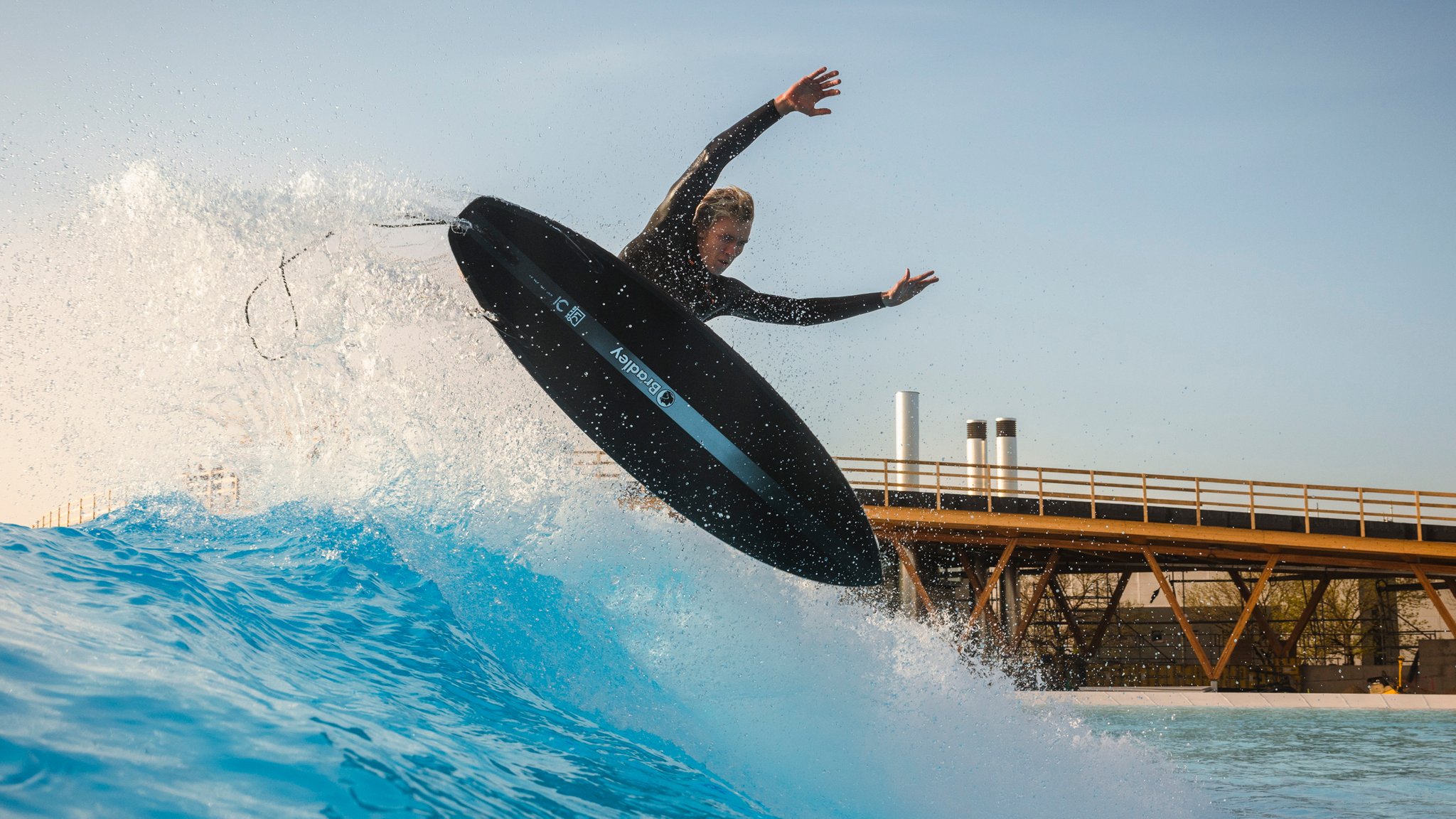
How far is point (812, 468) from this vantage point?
477 cm

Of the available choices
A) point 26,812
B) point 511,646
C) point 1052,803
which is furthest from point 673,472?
point 26,812

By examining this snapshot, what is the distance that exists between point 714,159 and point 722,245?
553 millimetres

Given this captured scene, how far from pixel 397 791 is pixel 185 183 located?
4129 mm

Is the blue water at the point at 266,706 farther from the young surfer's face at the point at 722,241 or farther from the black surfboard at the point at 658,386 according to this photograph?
the young surfer's face at the point at 722,241

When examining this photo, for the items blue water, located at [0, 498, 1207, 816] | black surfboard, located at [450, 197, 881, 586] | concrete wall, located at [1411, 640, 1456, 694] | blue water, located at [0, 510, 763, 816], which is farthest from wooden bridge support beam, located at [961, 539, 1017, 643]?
blue water, located at [0, 510, 763, 816]

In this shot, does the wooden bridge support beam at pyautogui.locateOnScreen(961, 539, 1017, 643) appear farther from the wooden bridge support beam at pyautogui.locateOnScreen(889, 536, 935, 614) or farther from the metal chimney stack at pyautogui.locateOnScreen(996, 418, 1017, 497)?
the metal chimney stack at pyautogui.locateOnScreen(996, 418, 1017, 497)

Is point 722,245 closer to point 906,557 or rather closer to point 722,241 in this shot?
point 722,241

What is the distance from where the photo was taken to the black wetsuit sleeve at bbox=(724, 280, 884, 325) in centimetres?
505

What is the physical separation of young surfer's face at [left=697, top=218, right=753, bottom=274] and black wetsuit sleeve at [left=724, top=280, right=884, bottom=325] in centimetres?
19

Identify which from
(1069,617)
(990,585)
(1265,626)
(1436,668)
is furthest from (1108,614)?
(1436,668)

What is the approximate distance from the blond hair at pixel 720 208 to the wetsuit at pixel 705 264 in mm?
59

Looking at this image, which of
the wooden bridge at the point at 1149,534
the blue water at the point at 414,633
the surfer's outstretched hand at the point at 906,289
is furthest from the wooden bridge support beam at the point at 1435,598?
the surfer's outstretched hand at the point at 906,289

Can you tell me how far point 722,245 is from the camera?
4.80 m

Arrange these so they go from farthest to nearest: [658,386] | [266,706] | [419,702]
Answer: [658,386], [419,702], [266,706]
